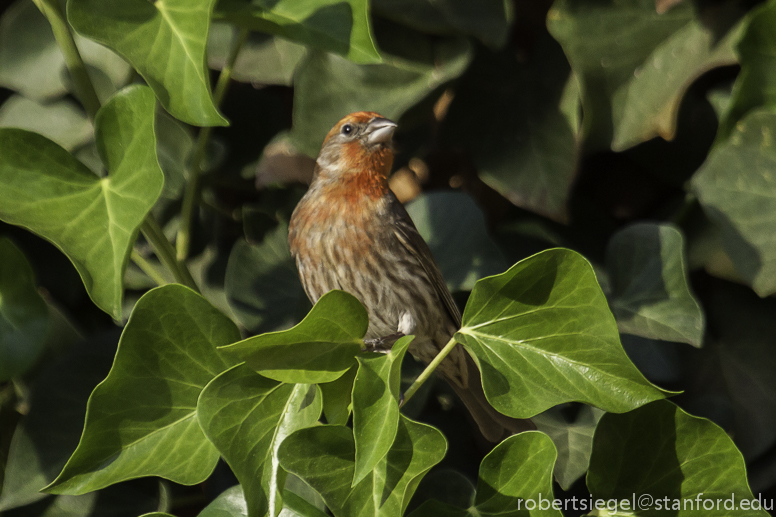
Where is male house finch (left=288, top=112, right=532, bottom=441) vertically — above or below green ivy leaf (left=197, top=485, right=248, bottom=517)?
above

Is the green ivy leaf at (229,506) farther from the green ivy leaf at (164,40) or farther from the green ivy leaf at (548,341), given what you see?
the green ivy leaf at (164,40)

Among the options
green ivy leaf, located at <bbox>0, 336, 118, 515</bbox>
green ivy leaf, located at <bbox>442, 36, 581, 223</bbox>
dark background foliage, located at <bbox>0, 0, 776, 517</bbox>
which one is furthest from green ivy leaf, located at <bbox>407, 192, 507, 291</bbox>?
green ivy leaf, located at <bbox>0, 336, 118, 515</bbox>

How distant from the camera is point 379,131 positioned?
211 centimetres

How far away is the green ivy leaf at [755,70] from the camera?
1.93 meters

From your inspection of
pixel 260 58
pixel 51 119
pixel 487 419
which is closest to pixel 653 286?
pixel 487 419

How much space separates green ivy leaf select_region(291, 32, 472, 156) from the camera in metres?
2.20

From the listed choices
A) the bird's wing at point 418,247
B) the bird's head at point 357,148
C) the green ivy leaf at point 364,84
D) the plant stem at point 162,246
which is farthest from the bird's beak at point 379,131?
the plant stem at point 162,246

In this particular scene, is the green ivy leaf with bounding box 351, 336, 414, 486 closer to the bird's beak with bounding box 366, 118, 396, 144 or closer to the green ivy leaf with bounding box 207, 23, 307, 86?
the bird's beak with bounding box 366, 118, 396, 144

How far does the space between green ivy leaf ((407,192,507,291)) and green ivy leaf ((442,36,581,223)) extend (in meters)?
0.13

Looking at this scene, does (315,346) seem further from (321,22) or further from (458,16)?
(458,16)

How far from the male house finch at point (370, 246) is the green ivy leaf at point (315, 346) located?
2.31 feet

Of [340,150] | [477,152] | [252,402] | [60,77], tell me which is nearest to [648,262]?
[477,152]

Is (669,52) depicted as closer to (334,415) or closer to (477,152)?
(477,152)

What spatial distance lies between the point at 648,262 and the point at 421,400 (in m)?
0.78
